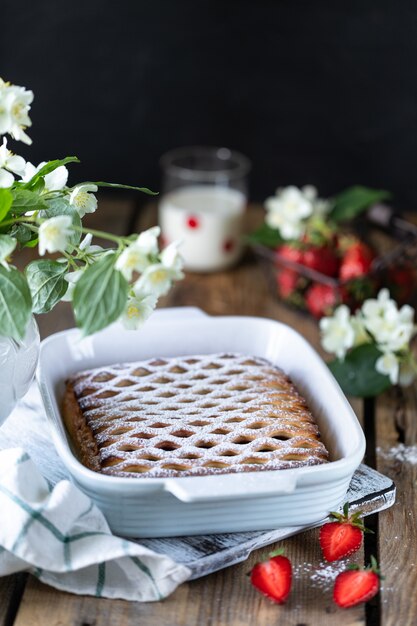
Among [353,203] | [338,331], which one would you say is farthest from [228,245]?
[338,331]

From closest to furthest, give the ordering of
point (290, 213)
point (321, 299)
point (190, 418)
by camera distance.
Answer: point (190, 418) < point (321, 299) < point (290, 213)

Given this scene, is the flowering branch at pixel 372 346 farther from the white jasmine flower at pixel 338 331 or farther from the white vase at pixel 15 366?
the white vase at pixel 15 366

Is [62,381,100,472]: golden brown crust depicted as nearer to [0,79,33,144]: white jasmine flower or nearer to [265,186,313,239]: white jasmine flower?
Answer: [0,79,33,144]: white jasmine flower

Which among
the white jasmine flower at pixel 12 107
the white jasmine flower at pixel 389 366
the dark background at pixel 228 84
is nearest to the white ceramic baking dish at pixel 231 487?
the white jasmine flower at pixel 389 366

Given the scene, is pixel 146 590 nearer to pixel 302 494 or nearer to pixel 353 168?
pixel 302 494

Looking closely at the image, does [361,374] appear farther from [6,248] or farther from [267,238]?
[6,248]

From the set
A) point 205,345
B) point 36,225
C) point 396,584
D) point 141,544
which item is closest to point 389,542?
point 396,584

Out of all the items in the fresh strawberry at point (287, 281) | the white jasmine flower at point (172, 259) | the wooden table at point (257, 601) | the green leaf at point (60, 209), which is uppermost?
the white jasmine flower at point (172, 259)

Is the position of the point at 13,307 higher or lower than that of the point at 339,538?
higher
